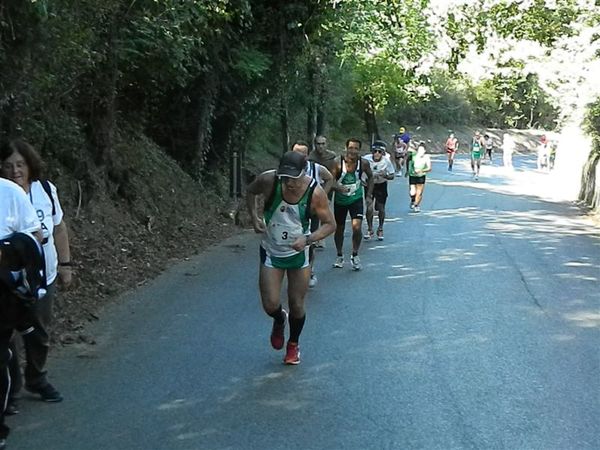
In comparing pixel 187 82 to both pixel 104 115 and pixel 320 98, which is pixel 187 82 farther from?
pixel 320 98

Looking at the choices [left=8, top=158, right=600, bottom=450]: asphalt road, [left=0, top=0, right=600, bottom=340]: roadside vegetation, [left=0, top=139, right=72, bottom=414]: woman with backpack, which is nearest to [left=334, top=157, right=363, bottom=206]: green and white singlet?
[left=8, top=158, right=600, bottom=450]: asphalt road

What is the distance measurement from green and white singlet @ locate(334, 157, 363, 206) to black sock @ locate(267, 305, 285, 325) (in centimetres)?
485

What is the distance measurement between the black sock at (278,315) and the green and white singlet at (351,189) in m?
4.85

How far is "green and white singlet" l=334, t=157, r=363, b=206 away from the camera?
11914mm

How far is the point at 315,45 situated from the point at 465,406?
53.7 ft

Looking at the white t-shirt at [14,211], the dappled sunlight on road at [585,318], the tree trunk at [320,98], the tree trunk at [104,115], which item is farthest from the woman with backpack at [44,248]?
the tree trunk at [320,98]

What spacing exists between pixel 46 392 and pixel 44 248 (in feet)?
3.56

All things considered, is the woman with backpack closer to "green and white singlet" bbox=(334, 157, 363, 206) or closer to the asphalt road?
the asphalt road

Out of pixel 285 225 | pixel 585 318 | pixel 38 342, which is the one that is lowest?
pixel 585 318

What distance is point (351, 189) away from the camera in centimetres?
1194

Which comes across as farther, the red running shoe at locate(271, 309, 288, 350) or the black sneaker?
the red running shoe at locate(271, 309, 288, 350)

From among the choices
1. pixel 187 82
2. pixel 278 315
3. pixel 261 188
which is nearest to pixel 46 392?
pixel 278 315

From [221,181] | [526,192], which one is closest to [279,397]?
[221,181]

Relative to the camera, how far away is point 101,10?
9367 mm
